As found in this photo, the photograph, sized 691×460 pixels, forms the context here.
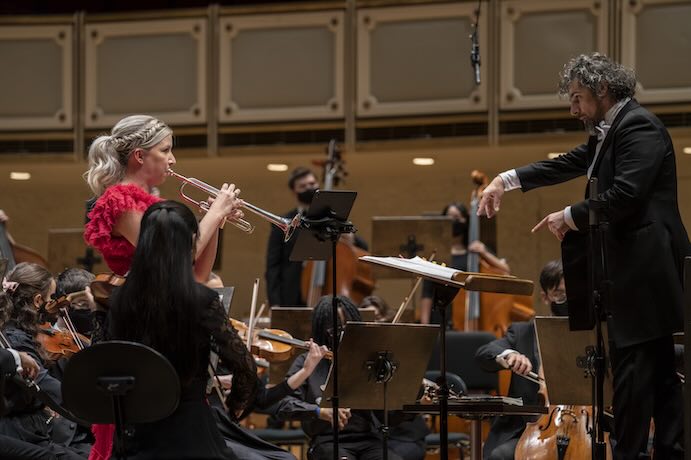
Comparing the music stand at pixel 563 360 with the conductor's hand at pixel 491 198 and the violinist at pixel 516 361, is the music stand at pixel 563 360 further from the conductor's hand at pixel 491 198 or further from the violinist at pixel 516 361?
the conductor's hand at pixel 491 198

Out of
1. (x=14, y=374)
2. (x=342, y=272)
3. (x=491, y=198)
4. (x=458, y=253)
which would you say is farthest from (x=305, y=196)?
(x=14, y=374)

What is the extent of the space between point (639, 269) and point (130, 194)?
Answer: 1676mm

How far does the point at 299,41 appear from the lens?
8.19 metres

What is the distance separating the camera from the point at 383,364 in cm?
421

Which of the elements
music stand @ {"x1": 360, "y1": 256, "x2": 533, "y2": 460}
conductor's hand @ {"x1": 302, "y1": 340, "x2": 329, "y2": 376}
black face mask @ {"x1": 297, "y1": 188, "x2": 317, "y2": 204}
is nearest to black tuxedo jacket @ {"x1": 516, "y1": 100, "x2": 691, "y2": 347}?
music stand @ {"x1": 360, "y1": 256, "x2": 533, "y2": 460}

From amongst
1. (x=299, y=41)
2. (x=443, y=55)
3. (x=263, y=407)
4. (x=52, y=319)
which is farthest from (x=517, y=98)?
(x=52, y=319)

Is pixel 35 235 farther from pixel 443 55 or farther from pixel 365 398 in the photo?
pixel 365 398

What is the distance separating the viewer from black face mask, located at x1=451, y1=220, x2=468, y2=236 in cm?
752

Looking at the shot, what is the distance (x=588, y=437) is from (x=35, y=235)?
21.5 ft

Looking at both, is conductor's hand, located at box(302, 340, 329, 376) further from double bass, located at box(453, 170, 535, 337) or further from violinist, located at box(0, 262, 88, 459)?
double bass, located at box(453, 170, 535, 337)

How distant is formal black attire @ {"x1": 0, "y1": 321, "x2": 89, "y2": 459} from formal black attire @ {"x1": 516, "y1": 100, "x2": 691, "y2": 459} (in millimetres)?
1981


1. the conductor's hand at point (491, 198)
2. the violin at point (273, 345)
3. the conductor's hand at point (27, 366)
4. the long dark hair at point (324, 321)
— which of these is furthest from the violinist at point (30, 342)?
the conductor's hand at point (491, 198)

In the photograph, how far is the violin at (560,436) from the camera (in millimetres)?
4338

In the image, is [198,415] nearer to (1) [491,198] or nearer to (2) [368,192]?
(1) [491,198]
